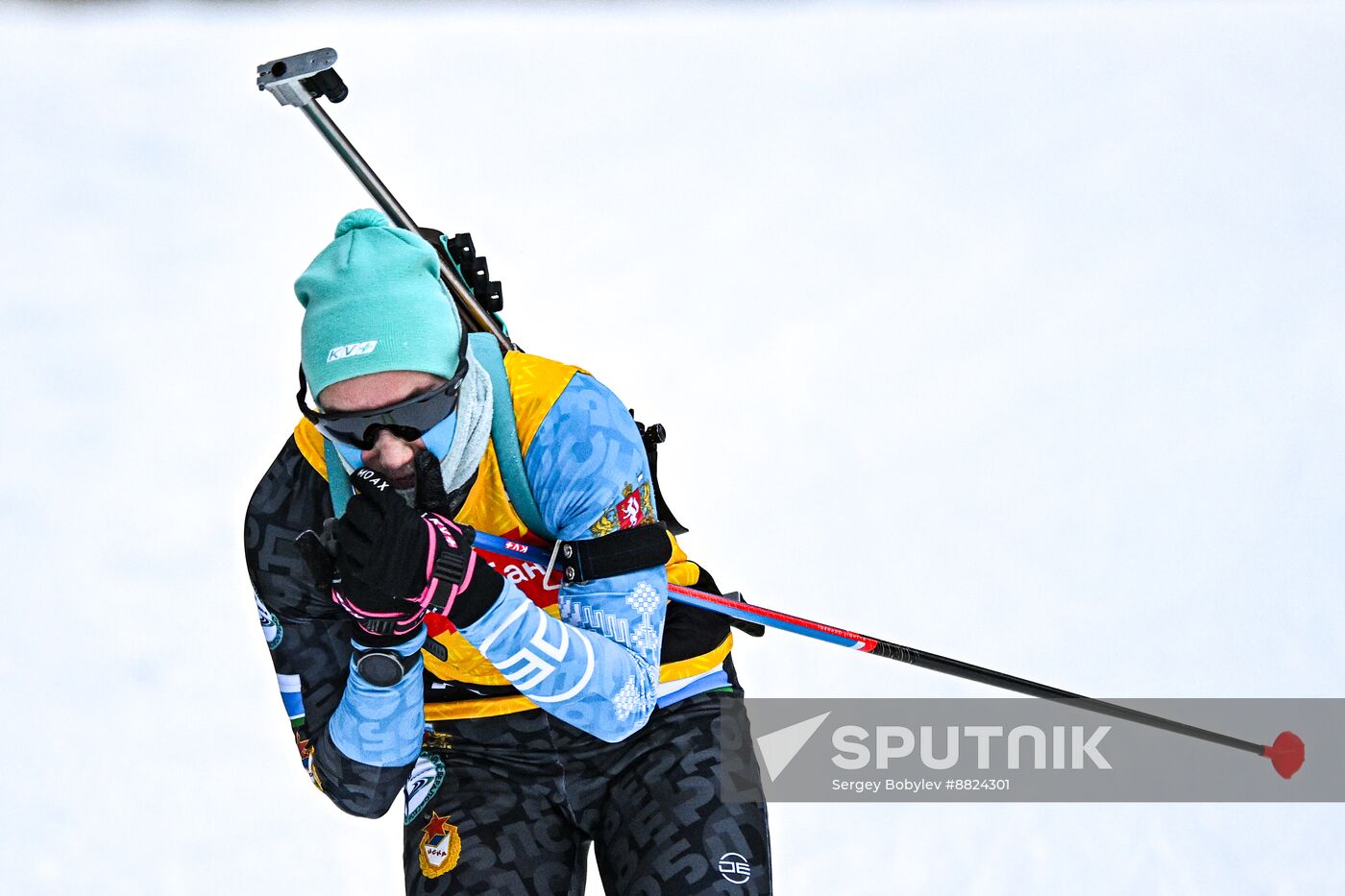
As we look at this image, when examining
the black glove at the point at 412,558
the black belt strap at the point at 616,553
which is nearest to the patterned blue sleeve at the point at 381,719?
the black glove at the point at 412,558

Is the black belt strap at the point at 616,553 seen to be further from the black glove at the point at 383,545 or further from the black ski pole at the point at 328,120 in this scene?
the black ski pole at the point at 328,120

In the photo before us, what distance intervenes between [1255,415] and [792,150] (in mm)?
1886

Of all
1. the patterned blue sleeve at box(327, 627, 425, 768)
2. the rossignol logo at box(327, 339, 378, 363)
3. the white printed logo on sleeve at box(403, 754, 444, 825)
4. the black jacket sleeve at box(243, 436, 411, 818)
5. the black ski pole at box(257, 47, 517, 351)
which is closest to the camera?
the rossignol logo at box(327, 339, 378, 363)

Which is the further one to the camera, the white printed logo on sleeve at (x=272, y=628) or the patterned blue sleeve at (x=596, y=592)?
the white printed logo on sleeve at (x=272, y=628)

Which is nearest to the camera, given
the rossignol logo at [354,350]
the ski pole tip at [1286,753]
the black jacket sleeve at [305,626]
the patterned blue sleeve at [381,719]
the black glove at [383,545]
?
the black glove at [383,545]

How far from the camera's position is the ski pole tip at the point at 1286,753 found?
3.47m

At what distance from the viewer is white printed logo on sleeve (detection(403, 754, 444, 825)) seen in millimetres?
2539

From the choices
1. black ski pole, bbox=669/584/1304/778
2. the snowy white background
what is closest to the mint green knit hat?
black ski pole, bbox=669/584/1304/778

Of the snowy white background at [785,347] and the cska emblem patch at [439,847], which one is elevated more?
the snowy white background at [785,347]

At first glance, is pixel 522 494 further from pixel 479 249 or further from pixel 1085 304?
pixel 1085 304

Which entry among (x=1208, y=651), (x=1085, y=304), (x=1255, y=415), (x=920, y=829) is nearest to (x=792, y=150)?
(x=1085, y=304)

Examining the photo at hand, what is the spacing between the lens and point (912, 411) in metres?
4.56

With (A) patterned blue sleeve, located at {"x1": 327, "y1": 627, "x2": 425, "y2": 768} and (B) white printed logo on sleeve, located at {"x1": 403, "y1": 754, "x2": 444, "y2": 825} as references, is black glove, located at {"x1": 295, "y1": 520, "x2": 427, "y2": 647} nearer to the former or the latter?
(A) patterned blue sleeve, located at {"x1": 327, "y1": 627, "x2": 425, "y2": 768}

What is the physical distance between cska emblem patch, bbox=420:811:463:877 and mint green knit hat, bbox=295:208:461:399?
0.75 meters
